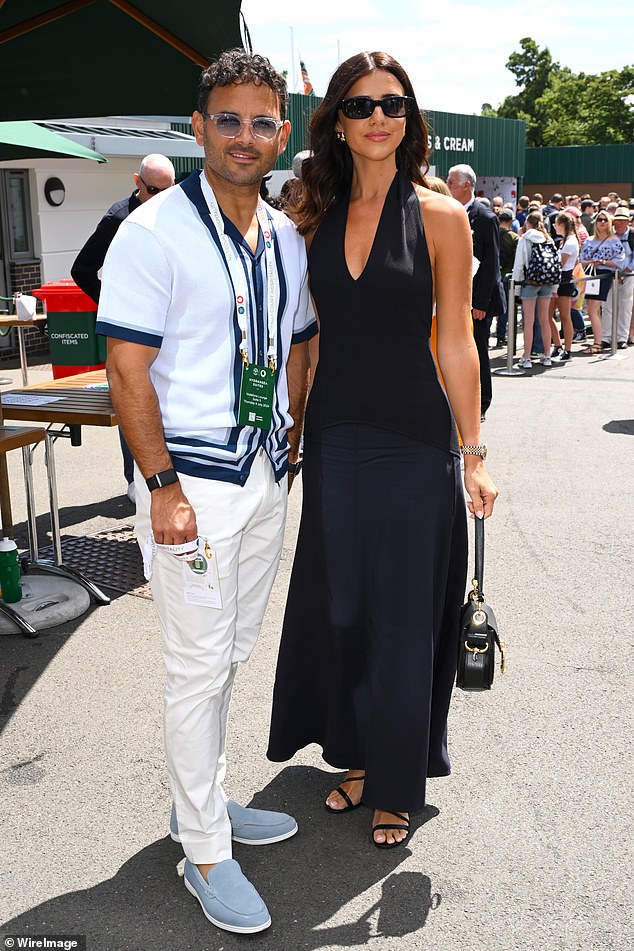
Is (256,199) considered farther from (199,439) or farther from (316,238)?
(199,439)

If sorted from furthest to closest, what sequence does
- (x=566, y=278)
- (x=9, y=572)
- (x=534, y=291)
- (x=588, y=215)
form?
(x=588, y=215) < (x=566, y=278) < (x=534, y=291) < (x=9, y=572)

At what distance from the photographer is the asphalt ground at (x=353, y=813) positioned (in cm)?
273

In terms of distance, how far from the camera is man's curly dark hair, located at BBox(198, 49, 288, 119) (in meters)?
2.62

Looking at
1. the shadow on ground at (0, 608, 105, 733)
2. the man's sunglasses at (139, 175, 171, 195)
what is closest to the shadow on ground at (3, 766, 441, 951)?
the shadow on ground at (0, 608, 105, 733)

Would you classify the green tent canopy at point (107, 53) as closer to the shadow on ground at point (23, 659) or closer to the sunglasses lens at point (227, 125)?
the sunglasses lens at point (227, 125)

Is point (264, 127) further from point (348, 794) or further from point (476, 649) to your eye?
point (348, 794)

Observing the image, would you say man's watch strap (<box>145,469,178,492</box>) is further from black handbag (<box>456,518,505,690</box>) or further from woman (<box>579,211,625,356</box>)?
woman (<box>579,211,625,356</box>)

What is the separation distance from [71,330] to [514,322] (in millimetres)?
7621

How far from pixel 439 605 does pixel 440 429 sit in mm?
550

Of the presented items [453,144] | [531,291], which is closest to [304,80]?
[453,144]

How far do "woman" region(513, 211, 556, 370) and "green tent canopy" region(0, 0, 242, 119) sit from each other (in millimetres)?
7811

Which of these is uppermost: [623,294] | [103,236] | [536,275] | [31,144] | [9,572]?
[31,144]

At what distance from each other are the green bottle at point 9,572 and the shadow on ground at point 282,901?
1910mm

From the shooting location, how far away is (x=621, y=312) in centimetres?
1501
